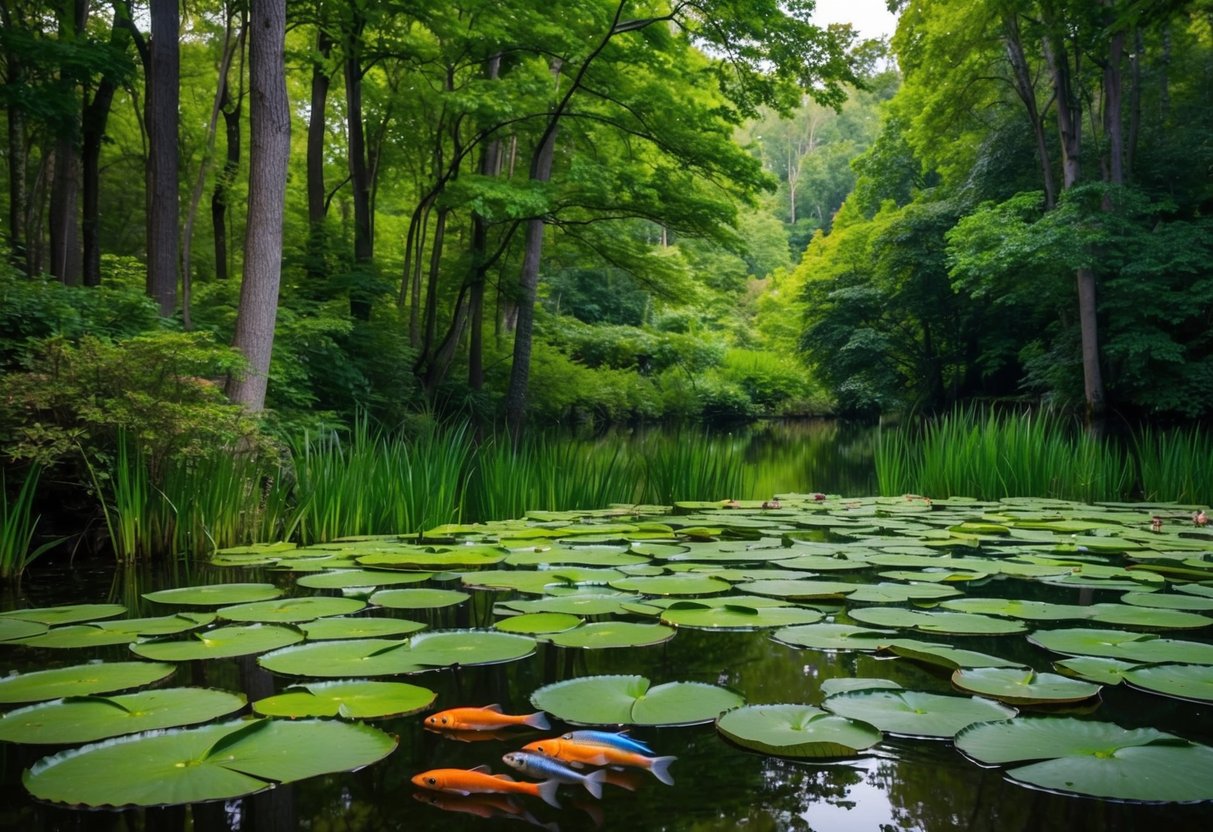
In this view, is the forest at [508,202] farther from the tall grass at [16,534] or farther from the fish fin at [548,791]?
the fish fin at [548,791]

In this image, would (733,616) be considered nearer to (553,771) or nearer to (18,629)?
(553,771)

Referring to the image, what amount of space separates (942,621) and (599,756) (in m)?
1.39

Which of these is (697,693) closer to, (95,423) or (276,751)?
(276,751)

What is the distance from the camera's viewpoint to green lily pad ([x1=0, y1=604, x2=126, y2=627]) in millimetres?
2207

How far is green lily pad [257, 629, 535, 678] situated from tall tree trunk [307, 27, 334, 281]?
8724mm

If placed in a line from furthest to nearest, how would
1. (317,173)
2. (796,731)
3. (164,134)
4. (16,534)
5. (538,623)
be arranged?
(317,173)
(164,134)
(16,534)
(538,623)
(796,731)

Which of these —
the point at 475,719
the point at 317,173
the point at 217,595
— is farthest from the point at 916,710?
the point at 317,173

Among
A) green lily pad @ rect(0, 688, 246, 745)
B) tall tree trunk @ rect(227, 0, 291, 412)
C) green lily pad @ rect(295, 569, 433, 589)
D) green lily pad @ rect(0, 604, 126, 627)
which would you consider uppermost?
tall tree trunk @ rect(227, 0, 291, 412)

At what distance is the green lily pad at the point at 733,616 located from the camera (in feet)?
7.00

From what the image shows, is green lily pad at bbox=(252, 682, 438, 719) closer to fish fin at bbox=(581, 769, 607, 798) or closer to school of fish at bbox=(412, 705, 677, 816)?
school of fish at bbox=(412, 705, 677, 816)

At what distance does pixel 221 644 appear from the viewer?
1901 millimetres

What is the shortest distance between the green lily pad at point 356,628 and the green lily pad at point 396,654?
0.23ft

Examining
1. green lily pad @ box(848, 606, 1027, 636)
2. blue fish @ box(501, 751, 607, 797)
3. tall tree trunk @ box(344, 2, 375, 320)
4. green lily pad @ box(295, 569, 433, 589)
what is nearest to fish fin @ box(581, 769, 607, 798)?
blue fish @ box(501, 751, 607, 797)

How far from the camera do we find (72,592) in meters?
2.84
